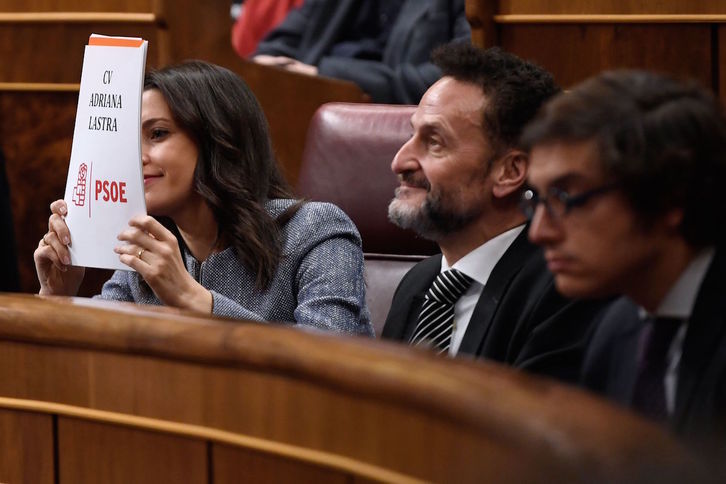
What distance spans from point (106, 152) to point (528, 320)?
1.92ft

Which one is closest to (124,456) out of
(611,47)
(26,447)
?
(26,447)

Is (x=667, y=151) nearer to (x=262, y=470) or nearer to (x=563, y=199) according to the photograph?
(x=563, y=199)

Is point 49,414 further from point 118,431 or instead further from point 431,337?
point 431,337

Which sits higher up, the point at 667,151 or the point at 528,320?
the point at 667,151

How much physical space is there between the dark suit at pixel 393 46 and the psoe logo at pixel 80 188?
4.43 ft

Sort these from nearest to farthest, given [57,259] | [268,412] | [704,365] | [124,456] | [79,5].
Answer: [704,365] → [268,412] → [124,456] → [57,259] → [79,5]

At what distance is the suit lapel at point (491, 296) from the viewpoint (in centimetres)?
151

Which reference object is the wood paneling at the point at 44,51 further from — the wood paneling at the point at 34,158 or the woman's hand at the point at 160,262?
the woman's hand at the point at 160,262

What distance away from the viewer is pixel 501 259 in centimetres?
156

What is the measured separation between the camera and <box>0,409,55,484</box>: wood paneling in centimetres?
130

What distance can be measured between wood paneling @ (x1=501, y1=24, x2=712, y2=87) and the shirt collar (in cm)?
79

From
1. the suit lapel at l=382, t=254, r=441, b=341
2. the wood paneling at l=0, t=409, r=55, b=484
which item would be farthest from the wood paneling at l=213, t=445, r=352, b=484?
the suit lapel at l=382, t=254, r=441, b=341

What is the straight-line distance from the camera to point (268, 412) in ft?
3.65

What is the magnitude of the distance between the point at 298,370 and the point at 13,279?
50.4 inches
